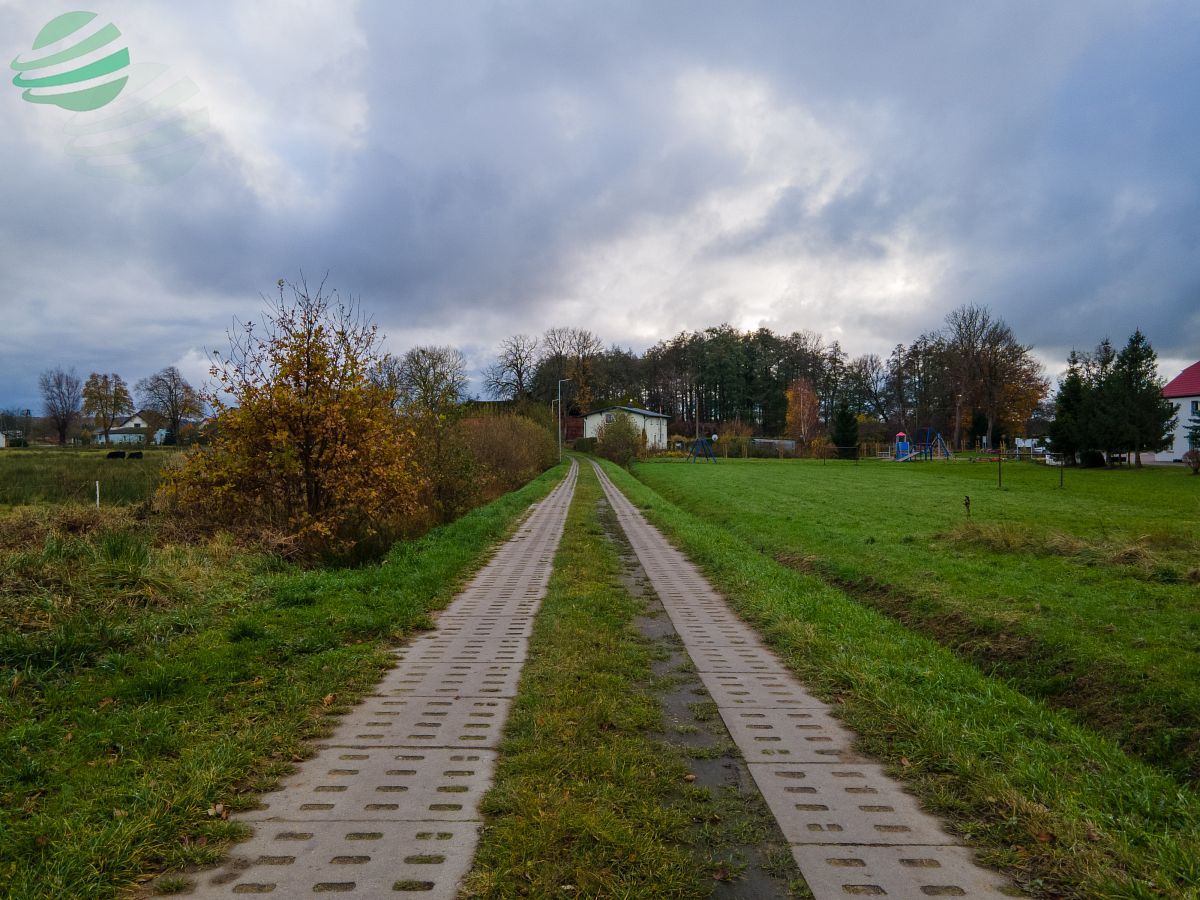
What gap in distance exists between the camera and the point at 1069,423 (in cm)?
4028

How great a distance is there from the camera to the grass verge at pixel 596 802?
2.70 meters

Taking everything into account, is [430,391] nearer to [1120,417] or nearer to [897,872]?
[897,872]

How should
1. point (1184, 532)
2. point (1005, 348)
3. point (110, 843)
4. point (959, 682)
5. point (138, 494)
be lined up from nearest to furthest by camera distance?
point (110, 843)
point (959, 682)
point (1184, 532)
point (138, 494)
point (1005, 348)

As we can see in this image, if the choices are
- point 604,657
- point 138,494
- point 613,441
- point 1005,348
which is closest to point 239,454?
point 604,657

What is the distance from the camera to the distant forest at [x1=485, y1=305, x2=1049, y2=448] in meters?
76.6

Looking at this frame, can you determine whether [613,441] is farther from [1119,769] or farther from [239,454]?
[1119,769]

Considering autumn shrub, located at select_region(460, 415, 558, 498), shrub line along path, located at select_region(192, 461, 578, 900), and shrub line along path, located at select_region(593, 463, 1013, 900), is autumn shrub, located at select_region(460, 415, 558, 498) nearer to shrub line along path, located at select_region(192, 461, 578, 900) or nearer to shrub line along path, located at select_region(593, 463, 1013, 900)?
shrub line along path, located at select_region(192, 461, 578, 900)

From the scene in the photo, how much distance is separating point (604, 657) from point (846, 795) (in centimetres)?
243

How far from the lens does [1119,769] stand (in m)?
3.98

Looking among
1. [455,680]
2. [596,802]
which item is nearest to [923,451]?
[455,680]

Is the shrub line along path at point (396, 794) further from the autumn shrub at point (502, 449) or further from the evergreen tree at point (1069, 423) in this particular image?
the evergreen tree at point (1069, 423)

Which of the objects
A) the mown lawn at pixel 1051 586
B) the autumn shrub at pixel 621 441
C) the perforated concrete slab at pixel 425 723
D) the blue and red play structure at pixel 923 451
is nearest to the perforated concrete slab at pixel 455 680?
the perforated concrete slab at pixel 425 723

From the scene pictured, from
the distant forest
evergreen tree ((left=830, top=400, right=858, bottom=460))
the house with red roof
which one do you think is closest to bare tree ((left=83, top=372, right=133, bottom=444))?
the distant forest

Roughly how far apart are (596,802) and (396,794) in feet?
3.33
